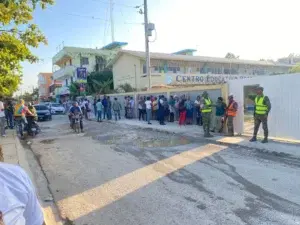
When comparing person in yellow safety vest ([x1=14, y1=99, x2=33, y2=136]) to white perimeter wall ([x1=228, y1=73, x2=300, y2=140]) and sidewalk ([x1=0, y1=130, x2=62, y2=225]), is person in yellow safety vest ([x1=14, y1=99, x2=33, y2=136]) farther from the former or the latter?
white perimeter wall ([x1=228, y1=73, x2=300, y2=140])

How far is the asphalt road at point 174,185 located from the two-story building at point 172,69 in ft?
67.3

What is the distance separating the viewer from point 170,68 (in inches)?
1261

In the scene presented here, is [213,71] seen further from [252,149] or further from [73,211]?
[73,211]

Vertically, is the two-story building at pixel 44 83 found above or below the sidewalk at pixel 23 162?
above

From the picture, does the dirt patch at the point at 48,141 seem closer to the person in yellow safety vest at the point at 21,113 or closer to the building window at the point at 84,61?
the person in yellow safety vest at the point at 21,113

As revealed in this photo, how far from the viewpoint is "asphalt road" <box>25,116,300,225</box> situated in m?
4.33

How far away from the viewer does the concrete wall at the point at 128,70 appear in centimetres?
3146

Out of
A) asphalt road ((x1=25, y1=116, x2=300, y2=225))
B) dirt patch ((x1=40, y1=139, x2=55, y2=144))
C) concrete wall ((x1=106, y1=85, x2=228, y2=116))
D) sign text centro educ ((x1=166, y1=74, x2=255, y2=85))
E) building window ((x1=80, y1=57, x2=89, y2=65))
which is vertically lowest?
dirt patch ((x1=40, y1=139, x2=55, y2=144))

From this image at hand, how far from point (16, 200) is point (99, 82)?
3698 cm

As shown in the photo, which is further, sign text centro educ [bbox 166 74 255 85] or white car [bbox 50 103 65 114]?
white car [bbox 50 103 65 114]

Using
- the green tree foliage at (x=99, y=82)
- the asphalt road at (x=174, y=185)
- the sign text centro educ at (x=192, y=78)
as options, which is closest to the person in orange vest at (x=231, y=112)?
the asphalt road at (x=174, y=185)

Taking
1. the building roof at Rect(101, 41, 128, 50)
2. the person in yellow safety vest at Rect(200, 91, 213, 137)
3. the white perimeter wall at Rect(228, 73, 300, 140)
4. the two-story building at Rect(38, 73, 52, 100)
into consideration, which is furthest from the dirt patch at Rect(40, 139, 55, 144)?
the two-story building at Rect(38, 73, 52, 100)

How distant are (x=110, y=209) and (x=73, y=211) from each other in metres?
0.62

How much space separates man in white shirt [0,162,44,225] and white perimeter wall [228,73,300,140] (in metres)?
9.09
